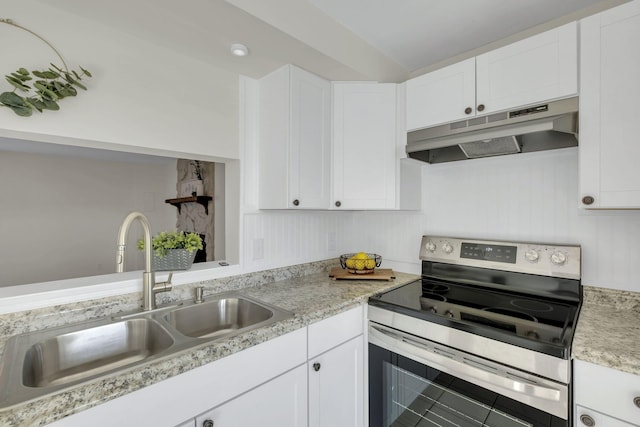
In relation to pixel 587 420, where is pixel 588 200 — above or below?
above

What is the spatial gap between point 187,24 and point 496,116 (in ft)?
4.83

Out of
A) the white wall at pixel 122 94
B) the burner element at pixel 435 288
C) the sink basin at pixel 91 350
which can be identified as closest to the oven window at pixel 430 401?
the burner element at pixel 435 288

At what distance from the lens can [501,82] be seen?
141cm

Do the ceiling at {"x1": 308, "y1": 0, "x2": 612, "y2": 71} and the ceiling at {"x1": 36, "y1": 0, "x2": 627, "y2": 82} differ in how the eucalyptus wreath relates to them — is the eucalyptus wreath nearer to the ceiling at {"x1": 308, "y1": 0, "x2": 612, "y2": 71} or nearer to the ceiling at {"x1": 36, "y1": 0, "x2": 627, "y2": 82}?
the ceiling at {"x1": 36, "y1": 0, "x2": 627, "y2": 82}

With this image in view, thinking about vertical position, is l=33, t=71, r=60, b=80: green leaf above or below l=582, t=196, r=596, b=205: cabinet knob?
above

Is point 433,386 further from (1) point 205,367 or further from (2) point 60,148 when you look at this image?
(2) point 60,148

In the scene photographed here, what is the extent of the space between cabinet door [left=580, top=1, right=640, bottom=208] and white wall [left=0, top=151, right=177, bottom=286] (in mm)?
4469

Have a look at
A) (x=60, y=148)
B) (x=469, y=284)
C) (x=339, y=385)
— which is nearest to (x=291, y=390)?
(x=339, y=385)

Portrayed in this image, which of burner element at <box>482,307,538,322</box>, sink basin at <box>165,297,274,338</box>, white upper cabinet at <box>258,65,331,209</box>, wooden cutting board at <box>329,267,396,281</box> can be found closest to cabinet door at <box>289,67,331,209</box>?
white upper cabinet at <box>258,65,331,209</box>

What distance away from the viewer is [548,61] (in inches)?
50.8

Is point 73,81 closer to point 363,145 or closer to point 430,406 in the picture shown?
point 363,145

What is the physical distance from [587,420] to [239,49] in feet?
6.53

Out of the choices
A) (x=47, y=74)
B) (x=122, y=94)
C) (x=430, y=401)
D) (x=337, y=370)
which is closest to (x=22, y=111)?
(x=47, y=74)

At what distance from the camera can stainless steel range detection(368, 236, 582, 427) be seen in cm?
105
